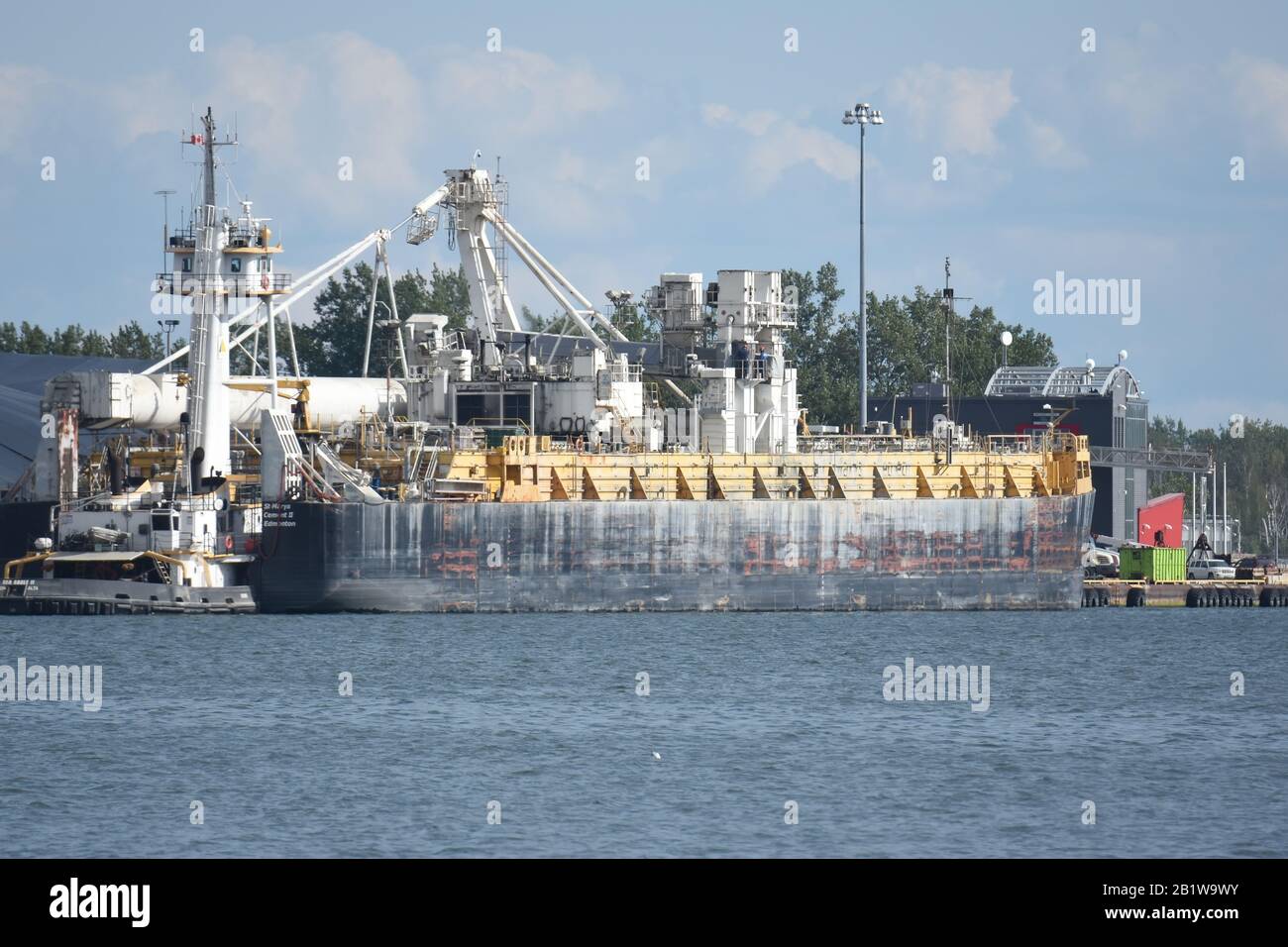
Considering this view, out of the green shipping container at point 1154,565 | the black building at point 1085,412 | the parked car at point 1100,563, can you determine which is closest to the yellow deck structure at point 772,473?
the green shipping container at point 1154,565

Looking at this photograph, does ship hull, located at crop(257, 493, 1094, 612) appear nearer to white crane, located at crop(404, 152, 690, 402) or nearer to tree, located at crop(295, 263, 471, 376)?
white crane, located at crop(404, 152, 690, 402)

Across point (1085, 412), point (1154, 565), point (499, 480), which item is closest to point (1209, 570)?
point (1154, 565)

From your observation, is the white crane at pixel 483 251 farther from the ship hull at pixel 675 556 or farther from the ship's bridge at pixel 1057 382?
the ship's bridge at pixel 1057 382

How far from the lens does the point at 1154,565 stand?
313 ft

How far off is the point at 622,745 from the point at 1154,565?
54.0 m

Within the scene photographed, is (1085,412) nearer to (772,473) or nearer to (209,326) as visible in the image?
(772,473)

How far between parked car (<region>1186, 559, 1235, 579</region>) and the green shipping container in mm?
2448

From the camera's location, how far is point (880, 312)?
149m

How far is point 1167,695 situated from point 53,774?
28066 millimetres

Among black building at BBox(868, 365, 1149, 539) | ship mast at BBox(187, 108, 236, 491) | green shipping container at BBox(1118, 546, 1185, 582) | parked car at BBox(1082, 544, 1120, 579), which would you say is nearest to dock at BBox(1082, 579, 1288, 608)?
green shipping container at BBox(1118, 546, 1185, 582)

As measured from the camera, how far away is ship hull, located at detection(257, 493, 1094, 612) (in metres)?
74.7
